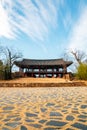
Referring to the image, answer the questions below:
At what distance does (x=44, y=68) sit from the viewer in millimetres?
47688

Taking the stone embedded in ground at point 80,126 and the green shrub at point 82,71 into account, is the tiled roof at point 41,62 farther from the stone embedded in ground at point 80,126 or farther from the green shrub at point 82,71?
the stone embedded in ground at point 80,126

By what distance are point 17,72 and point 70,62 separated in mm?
11863

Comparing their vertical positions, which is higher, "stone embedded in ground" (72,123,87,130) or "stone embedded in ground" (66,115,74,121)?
"stone embedded in ground" (66,115,74,121)

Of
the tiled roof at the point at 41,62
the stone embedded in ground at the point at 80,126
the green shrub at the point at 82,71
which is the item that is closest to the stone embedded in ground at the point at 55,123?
the stone embedded in ground at the point at 80,126

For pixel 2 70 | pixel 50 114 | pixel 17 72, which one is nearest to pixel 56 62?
pixel 17 72

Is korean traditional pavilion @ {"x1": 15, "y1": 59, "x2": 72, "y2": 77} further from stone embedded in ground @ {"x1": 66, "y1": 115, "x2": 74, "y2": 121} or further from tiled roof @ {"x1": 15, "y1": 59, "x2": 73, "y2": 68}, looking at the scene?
stone embedded in ground @ {"x1": 66, "y1": 115, "x2": 74, "y2": 121}

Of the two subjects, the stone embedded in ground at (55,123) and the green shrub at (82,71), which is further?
the green shrub at (82,71)

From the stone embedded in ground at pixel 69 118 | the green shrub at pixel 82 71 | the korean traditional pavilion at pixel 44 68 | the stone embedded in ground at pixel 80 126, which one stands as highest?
the korean traditional pavilion at pixel 44 68

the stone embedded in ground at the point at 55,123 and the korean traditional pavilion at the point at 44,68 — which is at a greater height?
the korean traditional pavilion at the point at 44,68

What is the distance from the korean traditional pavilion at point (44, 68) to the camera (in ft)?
149

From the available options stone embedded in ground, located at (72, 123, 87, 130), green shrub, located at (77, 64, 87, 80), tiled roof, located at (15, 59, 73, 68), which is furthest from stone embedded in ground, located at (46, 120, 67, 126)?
tiled roof, located at (15, 59, 73, 68)


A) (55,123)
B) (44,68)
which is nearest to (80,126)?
(55,123)

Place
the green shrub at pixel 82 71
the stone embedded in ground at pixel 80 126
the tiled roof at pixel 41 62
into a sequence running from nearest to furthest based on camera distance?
the stone embedded in ground at pixel 80 126 < the green shrub at pixel 82 71 < the tiled roof at pixel 41 62

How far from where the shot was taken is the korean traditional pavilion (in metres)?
45.5
